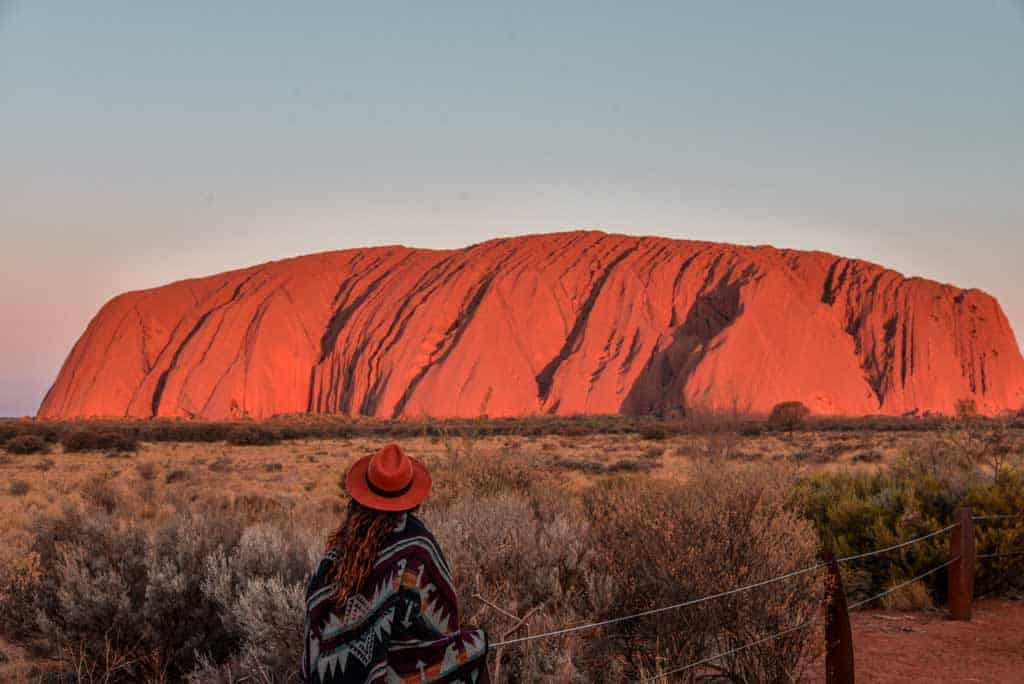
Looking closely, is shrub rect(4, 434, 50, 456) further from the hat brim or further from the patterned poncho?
the hat brim

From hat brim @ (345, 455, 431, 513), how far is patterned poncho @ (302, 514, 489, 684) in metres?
0.08

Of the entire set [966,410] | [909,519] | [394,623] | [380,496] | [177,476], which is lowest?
[177,476]

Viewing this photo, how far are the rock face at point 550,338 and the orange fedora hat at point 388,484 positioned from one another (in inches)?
1814

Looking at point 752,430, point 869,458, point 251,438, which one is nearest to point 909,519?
point 869,458

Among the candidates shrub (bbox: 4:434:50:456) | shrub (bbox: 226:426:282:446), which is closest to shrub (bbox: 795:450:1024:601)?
shrub (bbox: 4:434:50:456)

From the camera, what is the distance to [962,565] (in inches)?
278

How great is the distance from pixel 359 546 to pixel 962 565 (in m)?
6.34

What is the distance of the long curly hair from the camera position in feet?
7.91

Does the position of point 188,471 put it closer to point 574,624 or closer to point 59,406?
point 574,624

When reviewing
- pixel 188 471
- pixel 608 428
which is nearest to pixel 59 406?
pixel 608 428

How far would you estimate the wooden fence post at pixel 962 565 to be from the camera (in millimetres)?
7000

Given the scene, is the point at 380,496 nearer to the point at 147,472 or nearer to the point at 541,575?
the point at 541,575

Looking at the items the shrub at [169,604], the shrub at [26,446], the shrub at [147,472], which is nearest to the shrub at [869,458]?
the shrub at [147,472]

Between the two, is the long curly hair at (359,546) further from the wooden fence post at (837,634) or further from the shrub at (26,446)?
the shrub at (26,446)
